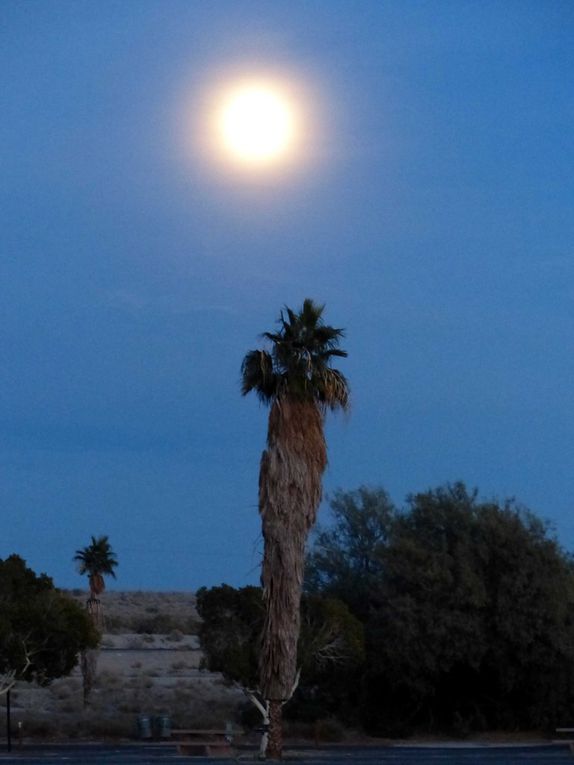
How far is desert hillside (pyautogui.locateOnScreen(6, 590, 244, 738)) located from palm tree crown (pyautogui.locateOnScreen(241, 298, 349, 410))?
14.8 meters

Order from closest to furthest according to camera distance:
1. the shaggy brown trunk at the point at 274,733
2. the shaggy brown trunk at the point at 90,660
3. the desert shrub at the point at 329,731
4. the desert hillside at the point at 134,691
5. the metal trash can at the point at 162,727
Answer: the shaggy brown trunk at the point at 274,733, the metal trash can at the point at 162,727, the desert shrub at the point at 329,731, the desert hillside at the point at 134,691, the shaggy brown trunk at the point at 90,660

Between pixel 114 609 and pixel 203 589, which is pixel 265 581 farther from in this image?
pixel 114 609

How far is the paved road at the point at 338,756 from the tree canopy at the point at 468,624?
3.82 meters

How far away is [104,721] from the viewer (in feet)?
150

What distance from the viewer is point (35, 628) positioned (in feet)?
126

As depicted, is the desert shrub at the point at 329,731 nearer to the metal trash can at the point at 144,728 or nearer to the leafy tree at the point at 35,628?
the metal trash can at the point at 144,728

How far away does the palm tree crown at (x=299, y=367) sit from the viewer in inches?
1276

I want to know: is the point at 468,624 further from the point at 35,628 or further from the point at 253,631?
the point at 35,628

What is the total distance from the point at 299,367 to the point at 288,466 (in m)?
2.58

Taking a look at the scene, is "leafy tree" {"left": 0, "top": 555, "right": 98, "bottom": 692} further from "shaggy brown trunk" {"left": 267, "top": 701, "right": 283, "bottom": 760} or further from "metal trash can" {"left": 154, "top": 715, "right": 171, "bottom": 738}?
"shaggy brown trunk" {"left": 267, "top": 701, "right": 283, "bottom": 760}

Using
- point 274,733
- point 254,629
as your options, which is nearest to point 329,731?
point 254,629

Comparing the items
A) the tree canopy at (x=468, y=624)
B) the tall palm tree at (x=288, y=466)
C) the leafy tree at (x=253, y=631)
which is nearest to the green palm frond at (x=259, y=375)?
the tall palm tree at (x=288, y=466)

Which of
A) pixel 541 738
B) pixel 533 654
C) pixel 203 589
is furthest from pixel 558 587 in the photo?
pixel 203 589

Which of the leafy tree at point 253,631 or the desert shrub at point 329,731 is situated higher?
the leafy tree at point 253,631
